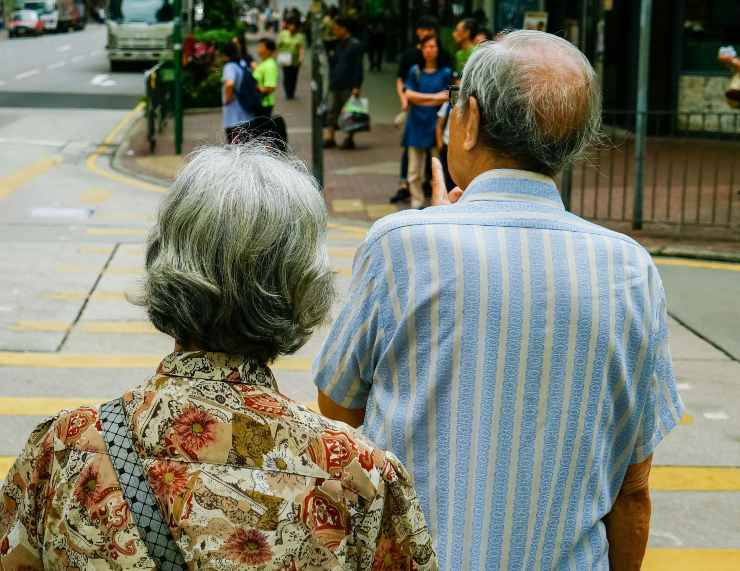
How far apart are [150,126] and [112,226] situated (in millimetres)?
6016

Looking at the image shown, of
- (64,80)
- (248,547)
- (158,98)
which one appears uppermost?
(248,547)

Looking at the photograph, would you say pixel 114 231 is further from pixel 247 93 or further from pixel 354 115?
pixel 354 115

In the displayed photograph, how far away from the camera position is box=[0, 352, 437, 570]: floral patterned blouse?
1.67 metres

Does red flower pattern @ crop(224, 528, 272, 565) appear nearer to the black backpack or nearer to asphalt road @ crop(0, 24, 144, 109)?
the black backpack

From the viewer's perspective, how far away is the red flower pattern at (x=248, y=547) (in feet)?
5.49

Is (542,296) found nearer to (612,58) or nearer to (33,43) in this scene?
(612,58)

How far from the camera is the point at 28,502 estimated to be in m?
1.81

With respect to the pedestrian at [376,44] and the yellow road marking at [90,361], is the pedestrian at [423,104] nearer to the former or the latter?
the yellow road marking at [90,361]

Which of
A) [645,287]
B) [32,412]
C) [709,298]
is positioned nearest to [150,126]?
[709,298]

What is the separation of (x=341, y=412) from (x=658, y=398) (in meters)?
0.57

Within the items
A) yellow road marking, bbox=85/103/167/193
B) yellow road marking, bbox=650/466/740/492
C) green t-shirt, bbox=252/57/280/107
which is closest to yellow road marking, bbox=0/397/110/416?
yellow road marking, bbox=650/466/740/492

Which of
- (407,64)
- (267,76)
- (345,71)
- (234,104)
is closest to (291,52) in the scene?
(345,71)

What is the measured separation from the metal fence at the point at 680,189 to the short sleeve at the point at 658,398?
27.5ft

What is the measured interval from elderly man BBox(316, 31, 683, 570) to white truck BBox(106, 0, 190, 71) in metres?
30.8
